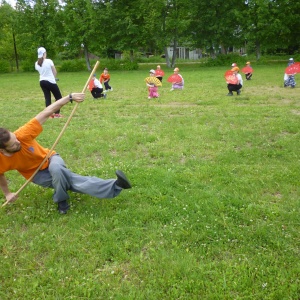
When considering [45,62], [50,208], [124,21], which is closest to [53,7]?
[124,21]

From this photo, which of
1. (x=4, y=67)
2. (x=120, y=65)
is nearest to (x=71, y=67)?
(x=120, y=65)

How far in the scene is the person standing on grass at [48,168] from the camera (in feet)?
12.9

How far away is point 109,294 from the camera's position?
2.90 m

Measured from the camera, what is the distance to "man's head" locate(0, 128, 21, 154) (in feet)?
11.7

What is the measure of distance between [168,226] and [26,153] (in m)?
1.99

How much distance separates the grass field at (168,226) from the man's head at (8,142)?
3.13ft

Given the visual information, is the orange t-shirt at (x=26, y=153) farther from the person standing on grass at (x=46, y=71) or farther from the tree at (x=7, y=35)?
the tree at (x=7, y=35)

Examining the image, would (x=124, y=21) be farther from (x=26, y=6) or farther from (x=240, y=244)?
(x=240, y=244)

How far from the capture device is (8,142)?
11.8 ft

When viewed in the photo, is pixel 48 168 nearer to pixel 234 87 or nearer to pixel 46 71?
pixel 46 71

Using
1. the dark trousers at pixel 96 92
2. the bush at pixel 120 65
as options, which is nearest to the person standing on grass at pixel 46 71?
the dark trousers at pixel 96 92

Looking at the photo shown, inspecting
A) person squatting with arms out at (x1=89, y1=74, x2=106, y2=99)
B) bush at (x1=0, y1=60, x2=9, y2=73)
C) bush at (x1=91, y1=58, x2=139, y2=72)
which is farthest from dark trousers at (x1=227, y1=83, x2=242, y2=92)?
bush at (x1=0, y1=60, x2=9, y2=73)

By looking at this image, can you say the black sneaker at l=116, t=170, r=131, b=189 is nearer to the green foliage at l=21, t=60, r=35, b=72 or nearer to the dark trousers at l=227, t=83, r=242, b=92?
the dark trousers at l=227, t=83, r=242, b=92

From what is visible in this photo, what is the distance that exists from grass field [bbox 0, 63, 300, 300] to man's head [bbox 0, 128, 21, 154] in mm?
955
